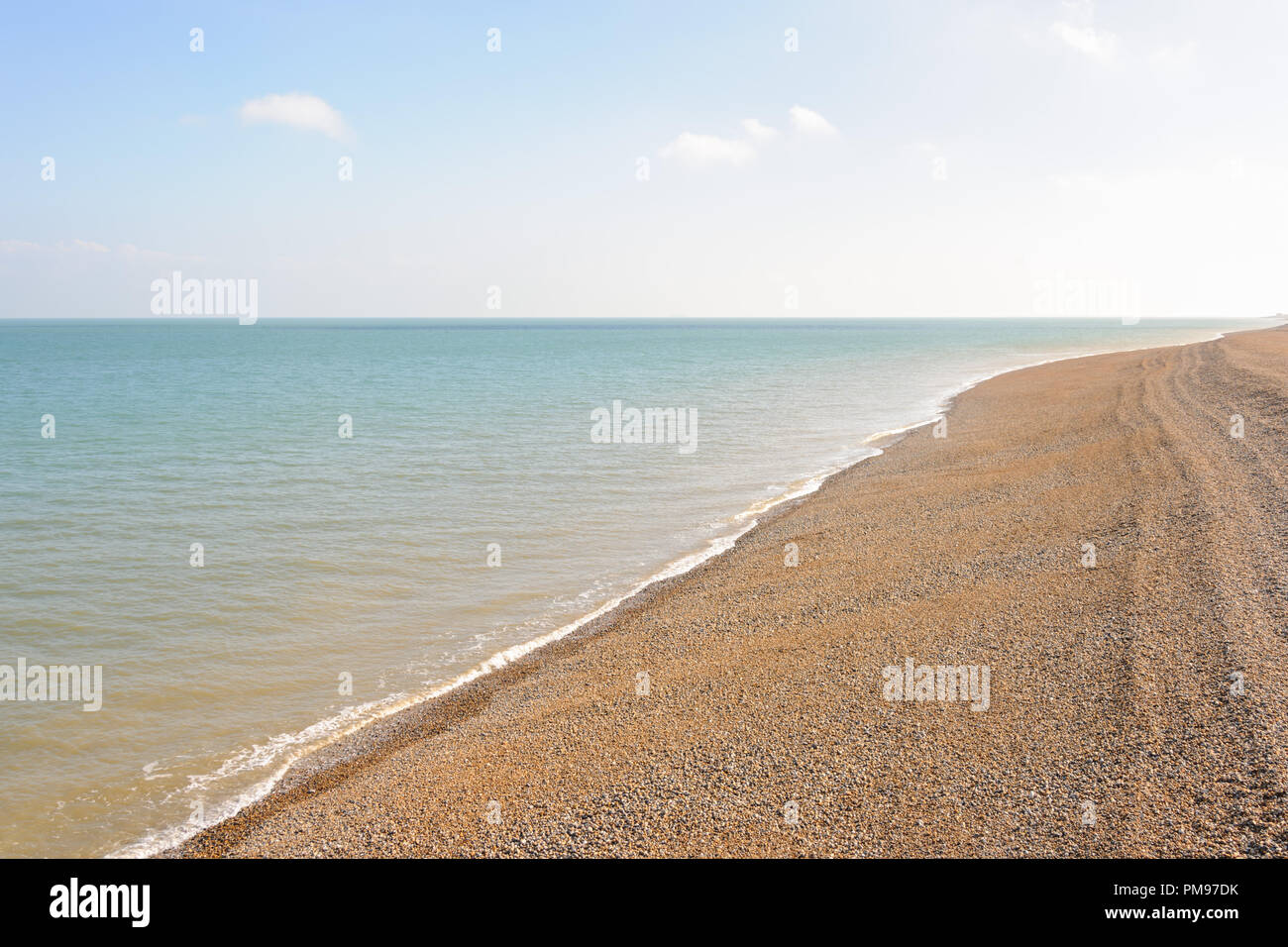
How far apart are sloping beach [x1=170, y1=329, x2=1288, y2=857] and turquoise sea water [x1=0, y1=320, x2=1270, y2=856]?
1.42m

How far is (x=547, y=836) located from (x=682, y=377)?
64.7 meters

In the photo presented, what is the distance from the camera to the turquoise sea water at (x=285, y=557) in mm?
10312

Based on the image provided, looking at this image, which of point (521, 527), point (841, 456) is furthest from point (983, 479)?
point (521, 527)

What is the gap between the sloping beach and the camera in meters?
7.24

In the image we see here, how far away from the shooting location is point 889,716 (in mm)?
9297

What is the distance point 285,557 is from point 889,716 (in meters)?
14.0

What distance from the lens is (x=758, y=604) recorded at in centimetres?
1398

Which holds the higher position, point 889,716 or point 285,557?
point 285,557

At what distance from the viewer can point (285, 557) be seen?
17969 millimetres

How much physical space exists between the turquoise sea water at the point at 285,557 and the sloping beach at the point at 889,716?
1423mm

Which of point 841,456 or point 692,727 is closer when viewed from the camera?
point 692,727

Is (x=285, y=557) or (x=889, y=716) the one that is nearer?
(x=889, y=716)
